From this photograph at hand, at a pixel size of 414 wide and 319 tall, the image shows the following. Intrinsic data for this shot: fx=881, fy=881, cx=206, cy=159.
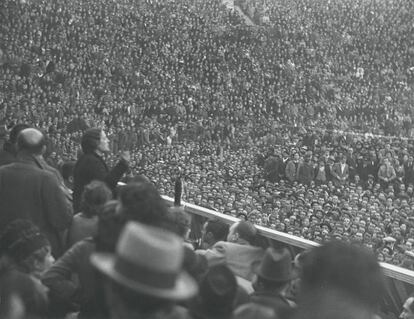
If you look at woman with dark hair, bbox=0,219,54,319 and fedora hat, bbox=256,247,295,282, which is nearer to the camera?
woman with dark hair, bbox=0,219,54,319

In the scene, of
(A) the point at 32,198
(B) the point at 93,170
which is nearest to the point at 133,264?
(A) the point at 32,198

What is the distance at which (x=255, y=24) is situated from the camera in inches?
1891

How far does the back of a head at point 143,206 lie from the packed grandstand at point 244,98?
1077 centimetres

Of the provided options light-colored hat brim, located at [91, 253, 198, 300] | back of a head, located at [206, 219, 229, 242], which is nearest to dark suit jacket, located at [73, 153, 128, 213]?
back of a head, located at [206, 219, 229, 242]

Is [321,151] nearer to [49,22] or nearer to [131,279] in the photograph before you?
[49,22]

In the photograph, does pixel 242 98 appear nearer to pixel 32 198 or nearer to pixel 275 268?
pixel 32 198

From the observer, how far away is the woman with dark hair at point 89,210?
15.9 ft

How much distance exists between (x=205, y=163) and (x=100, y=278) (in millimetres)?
23169

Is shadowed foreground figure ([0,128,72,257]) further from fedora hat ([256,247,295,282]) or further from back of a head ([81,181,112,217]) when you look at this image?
fedora hat ([256,247,295,282])

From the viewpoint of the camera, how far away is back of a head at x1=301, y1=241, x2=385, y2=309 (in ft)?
9.52

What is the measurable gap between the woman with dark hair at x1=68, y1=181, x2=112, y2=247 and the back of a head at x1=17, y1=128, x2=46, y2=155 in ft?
1.91

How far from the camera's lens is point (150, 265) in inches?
102

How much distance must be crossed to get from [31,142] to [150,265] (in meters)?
2.99

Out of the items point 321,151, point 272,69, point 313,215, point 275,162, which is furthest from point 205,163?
point 272,69
